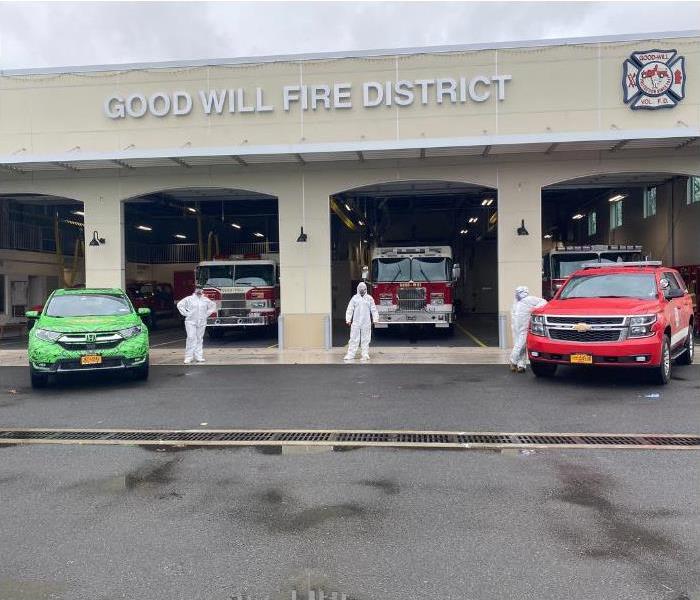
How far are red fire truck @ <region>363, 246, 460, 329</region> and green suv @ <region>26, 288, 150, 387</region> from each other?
8.59 meters

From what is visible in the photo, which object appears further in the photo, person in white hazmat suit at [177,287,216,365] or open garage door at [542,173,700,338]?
open garage door at [542,173,700,338]

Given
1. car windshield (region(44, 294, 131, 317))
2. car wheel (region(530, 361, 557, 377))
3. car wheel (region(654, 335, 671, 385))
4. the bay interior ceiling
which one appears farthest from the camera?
the bay interior ceiling

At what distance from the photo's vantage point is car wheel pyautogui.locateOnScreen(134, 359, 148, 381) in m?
11.0

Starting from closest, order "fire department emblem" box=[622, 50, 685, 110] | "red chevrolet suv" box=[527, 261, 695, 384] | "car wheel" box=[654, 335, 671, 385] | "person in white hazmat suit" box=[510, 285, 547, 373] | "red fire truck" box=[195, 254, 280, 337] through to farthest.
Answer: "red chevrolet suv" box=[527, 261, 695, 384] → "car wheel" box=[654, 335, 671, 385] → "person in white hazmat suit" box=[510, 285, 547, 373] → "fire department emblem" box=[622, 50, 685, 110] → "red fire truck" box=[195, 254, 280, 337]

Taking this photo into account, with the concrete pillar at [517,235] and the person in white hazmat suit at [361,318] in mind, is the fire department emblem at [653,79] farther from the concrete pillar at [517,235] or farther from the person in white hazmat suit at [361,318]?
the person in white hazmat suit at [361,318]

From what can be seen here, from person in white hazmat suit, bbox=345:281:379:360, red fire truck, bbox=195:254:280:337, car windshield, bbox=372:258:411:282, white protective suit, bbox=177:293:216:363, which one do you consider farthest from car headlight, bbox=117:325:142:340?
car windshield, bbox=372:258:411:282

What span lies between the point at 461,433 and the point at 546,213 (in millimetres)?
28289

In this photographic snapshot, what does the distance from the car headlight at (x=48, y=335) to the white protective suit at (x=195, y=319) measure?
3860 millimetres

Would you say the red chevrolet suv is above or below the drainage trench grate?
above

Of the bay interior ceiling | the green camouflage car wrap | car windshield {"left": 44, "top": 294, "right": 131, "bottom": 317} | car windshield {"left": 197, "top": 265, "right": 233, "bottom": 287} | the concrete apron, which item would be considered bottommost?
the concrete apron

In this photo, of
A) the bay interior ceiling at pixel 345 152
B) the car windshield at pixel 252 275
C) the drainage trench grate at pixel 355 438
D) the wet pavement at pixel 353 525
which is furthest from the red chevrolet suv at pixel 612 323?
the car windshield at pixel 252 275

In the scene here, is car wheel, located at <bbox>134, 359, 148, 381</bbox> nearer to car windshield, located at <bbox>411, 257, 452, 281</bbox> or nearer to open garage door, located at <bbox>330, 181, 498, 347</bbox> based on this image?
open garage door, located at <bbox>330, 181, 498, 347</bbox>

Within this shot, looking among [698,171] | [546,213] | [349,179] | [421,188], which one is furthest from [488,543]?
[546,213]

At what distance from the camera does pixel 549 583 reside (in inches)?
140
